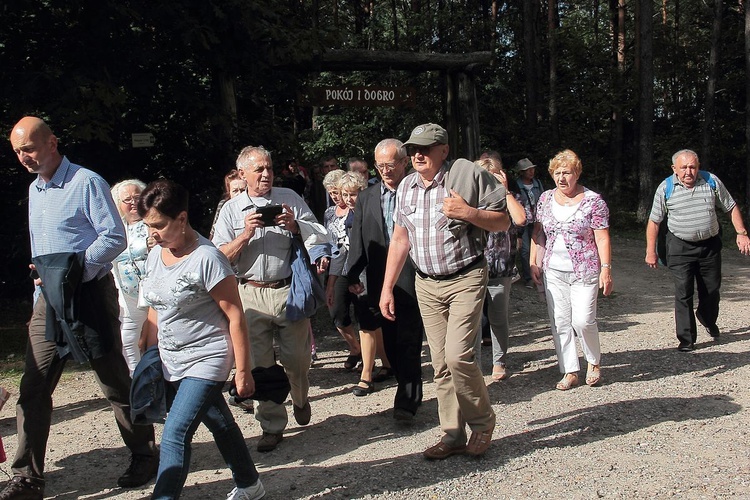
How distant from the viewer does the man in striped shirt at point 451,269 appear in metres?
4.84

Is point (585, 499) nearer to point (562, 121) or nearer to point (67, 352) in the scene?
point (67, 352)

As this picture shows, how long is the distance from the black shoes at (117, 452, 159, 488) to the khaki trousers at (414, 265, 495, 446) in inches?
69.4

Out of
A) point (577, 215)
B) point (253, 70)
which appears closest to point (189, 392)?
point (577, 215)

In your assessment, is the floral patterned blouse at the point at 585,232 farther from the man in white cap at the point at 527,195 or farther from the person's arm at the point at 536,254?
the man in white cap at the point at 527,195

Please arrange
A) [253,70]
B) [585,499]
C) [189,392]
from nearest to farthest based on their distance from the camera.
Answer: [189,392]
[585,499]
[253,70]

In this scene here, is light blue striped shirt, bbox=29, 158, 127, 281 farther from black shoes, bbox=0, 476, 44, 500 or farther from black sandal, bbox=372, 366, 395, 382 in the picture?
black sandal, bbox=372, 366, 395, 382

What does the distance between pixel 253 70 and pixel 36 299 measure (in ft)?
15.3

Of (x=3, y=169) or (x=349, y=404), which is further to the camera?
(x=3, y=169)

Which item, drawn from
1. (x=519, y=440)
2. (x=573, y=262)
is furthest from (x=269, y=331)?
(x=573, y=262)

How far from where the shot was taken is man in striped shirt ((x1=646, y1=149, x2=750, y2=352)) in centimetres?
779

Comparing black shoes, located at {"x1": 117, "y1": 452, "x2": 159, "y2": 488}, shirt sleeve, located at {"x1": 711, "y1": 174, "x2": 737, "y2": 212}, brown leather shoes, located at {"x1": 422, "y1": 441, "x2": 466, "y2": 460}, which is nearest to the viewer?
black shoes, located at {"x1": 117, "y1": 452, "x2": 159, "y2": 488}

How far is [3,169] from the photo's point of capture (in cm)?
961

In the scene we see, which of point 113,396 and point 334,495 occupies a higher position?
point 113,396

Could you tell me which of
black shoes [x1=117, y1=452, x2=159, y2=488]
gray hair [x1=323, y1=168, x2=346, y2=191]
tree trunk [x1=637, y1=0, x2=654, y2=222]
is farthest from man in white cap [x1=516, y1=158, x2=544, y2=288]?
tree trunk [x1=637, y1=0, x2=654, y2=222]
